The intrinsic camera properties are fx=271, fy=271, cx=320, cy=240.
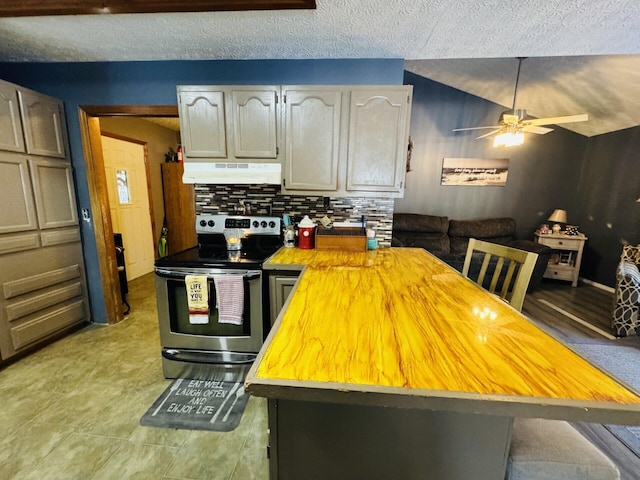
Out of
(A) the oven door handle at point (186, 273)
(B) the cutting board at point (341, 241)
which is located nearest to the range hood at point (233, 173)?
(B) the cutting board at point (341, 241)

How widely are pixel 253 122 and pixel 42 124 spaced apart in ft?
5.99

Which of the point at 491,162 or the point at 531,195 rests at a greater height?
the point at 491,162

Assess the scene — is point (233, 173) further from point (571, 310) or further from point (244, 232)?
point (571, 310)

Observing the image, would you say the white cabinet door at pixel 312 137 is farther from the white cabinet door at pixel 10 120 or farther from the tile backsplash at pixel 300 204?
the white cabinet door at pixel 10 120

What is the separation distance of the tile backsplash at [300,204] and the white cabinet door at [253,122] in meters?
0.41

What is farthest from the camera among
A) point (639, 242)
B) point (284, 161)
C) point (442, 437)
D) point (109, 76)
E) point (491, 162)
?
point (491, 162)

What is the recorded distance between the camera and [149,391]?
6.27ft

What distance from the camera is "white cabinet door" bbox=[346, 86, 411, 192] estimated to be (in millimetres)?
1998

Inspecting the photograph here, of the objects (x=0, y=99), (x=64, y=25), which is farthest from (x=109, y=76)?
(x=0, y=99)

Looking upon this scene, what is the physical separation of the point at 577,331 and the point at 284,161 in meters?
3.47

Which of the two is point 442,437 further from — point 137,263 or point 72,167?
point 137,263

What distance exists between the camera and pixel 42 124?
7.45 ft

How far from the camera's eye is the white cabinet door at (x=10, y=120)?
6.56ft

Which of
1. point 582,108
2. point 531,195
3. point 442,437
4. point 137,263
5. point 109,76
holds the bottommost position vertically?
point 137,263
